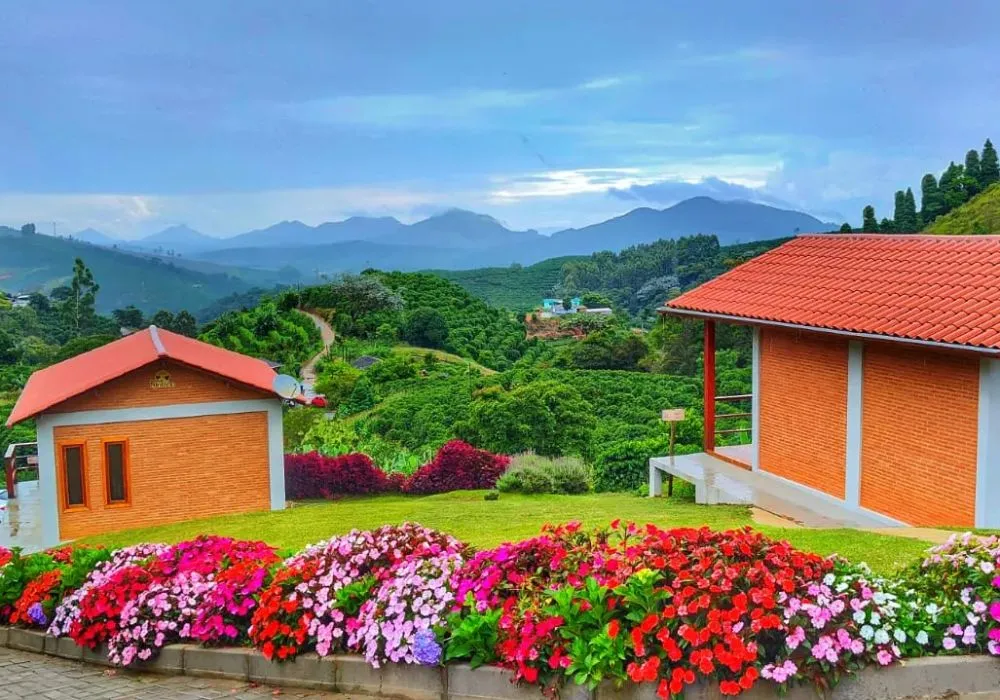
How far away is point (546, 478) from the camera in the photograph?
1673 cm

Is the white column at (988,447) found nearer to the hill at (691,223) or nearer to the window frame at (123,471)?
the window frame at (123,471)

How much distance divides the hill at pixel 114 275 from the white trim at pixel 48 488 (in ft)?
184

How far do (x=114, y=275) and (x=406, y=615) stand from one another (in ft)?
249

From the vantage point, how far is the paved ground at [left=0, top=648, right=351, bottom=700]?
4.75 metres

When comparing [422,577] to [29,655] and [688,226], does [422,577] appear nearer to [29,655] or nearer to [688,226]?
[29,655]

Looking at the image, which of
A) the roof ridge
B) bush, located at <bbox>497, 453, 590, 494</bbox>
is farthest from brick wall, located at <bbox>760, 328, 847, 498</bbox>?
the roof ridge

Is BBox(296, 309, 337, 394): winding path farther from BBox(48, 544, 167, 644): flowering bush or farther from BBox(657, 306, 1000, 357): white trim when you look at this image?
BBox(48, 544, 167, 644): flowering bush

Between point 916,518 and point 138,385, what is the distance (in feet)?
34.0

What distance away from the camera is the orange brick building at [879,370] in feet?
29.9

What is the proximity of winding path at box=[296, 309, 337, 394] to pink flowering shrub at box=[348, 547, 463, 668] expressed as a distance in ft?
85.5

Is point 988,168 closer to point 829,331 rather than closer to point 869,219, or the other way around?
point 869,219

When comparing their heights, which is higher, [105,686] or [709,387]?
[709,387]

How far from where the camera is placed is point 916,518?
9922 millimetres

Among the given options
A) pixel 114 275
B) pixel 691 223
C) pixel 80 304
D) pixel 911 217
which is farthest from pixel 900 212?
pixel 691 223
